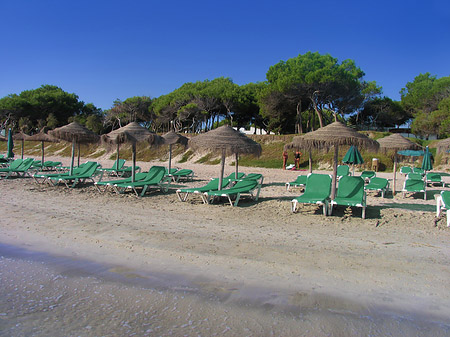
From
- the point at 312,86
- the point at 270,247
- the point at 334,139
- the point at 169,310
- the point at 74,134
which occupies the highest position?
the point at 312,86

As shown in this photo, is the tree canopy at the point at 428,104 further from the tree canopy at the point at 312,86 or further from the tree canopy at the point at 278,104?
the tree canopy at the point at 312,86

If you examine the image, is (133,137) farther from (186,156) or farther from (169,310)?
(186,156)

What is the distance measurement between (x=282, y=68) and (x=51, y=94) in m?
38.5

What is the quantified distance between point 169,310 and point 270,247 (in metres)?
2.16

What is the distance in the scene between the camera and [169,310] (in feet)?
10.7

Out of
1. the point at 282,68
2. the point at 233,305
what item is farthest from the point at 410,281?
the point at 282,68

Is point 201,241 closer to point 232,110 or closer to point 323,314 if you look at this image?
point 323,314

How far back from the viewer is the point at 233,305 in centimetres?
332

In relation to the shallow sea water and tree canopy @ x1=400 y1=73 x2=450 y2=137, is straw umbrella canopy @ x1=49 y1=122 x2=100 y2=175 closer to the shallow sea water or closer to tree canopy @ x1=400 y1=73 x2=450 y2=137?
the shallow sea water

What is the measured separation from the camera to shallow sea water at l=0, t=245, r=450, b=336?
9.57ft

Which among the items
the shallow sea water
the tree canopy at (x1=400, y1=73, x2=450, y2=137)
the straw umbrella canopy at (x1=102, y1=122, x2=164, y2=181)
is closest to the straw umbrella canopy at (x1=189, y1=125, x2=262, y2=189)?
the straw umbrella canopy at (x1=102, y1=122, x2=164, y2=181)

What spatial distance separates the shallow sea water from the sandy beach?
0.05 m

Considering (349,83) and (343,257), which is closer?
(343,257)

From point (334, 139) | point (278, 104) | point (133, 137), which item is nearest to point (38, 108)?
point (278, 104)
